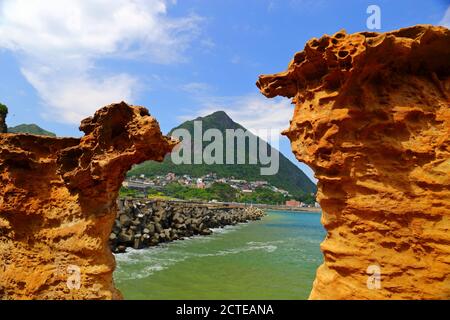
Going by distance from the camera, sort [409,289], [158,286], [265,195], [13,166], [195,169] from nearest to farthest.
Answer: [409,289] → [13,166] → [158,286] → [265,195] → [195,169]

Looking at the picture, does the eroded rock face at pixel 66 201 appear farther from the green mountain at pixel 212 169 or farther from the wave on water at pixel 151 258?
the green mountain at pixel 212 169

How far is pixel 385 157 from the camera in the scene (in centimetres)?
474

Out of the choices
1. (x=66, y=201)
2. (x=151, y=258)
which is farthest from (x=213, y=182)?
(x=66, y=201)

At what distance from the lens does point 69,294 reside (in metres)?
5.77

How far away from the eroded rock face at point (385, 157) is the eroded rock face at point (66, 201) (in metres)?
2.99

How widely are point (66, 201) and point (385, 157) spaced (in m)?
5.14

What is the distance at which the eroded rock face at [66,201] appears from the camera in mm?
5801

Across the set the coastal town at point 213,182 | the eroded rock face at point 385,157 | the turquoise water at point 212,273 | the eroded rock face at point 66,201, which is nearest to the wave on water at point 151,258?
the turquoise water at point 212,273

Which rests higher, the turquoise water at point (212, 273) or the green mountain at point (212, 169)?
the green mountain at point (212, 169)

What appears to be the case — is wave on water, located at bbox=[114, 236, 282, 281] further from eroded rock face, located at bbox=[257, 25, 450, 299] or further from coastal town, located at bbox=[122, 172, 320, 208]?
coastal town, located at bbox=[122, 172, 320, 208]

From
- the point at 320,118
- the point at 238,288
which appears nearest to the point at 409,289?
the point at 320,118

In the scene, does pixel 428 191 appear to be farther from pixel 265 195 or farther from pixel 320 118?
pixel 265 195

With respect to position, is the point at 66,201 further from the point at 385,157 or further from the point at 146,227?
the point at 146,227
